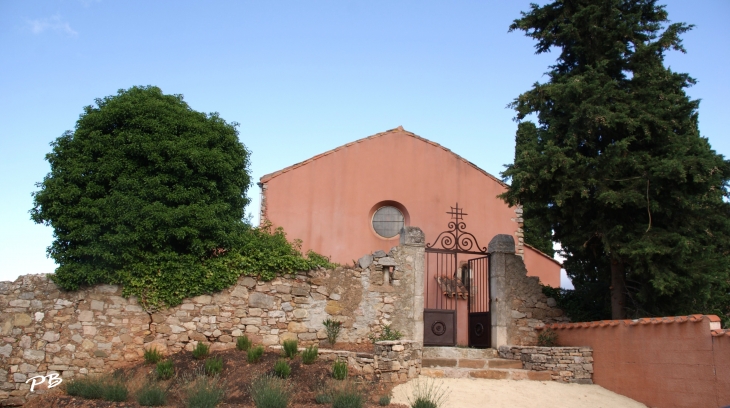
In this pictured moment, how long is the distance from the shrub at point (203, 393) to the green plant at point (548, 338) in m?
7.19

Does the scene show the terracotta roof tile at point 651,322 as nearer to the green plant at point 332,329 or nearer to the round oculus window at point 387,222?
the green plant at point 332,329

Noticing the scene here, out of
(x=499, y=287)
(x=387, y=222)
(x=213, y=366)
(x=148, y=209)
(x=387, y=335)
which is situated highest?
(x=387, y=222)

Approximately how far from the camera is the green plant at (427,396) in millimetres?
8820

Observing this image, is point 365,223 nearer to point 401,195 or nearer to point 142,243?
point 401,195

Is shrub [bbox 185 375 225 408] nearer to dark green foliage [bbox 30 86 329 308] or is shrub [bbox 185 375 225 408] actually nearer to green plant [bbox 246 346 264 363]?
green plant [bbox 246 346 264 363]

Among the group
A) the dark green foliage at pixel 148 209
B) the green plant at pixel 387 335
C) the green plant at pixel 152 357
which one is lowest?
the green plant at pixel 152 357

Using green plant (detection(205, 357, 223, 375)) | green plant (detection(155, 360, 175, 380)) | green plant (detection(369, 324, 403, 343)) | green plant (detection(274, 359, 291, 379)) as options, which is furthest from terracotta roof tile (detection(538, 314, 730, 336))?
green plant (detection(155, 360, 175, 380))

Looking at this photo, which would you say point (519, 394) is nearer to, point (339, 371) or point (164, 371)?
point (339, 371)

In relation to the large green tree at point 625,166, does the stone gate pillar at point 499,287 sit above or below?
below

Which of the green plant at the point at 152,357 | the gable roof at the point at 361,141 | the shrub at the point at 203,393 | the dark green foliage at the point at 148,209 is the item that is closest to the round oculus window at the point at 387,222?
the gable roof at the point at 361,141

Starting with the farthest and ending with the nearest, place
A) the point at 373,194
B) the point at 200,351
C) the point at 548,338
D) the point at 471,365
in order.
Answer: the point at 373,194
the point at 548,338
the point at 471,365
the point at 200,351

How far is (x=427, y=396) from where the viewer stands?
921 cm

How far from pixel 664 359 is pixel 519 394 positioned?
2.52 metres

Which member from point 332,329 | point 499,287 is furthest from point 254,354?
point 499,287
